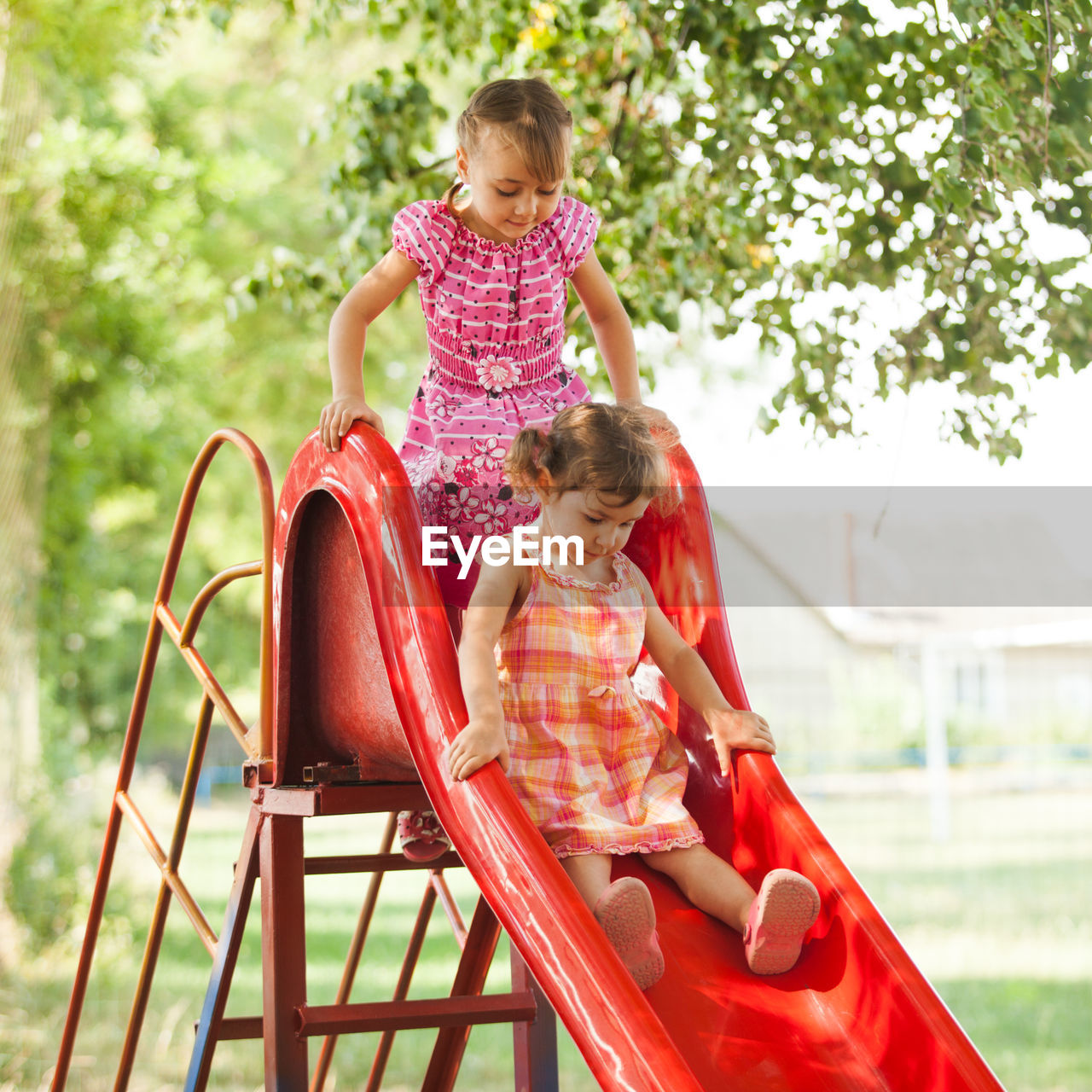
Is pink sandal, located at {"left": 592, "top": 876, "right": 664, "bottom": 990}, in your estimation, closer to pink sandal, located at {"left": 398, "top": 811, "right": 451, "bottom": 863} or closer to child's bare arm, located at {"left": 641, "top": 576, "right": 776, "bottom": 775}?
child's bare arm, located at {"left": 641, "top": 576, "right": 776, "bottom": 775}

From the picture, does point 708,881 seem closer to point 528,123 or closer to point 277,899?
point 277,899

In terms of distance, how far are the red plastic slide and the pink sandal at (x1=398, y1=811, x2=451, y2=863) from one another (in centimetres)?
34

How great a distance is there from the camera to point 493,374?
8.25 ft

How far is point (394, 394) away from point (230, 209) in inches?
106

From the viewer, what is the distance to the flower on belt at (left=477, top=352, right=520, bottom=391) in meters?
2.51

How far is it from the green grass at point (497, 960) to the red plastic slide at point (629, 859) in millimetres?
3116

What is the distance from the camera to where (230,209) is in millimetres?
12766

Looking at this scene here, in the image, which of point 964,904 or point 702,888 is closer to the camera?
point 702,888

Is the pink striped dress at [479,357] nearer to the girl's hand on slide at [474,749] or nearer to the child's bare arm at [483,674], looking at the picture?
the child's bare arm at [483,674]

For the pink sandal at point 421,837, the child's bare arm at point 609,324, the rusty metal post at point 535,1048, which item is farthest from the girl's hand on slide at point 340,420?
the rusty metal post at point 535,1048

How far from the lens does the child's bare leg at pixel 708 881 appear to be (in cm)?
205

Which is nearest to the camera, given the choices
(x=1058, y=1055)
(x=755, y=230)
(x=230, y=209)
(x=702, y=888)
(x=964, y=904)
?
(x=702, y=888)

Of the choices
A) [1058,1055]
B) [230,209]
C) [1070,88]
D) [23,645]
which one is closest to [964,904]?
[1058,1055]

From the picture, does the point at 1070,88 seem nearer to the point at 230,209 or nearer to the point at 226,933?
the point at 226,933
